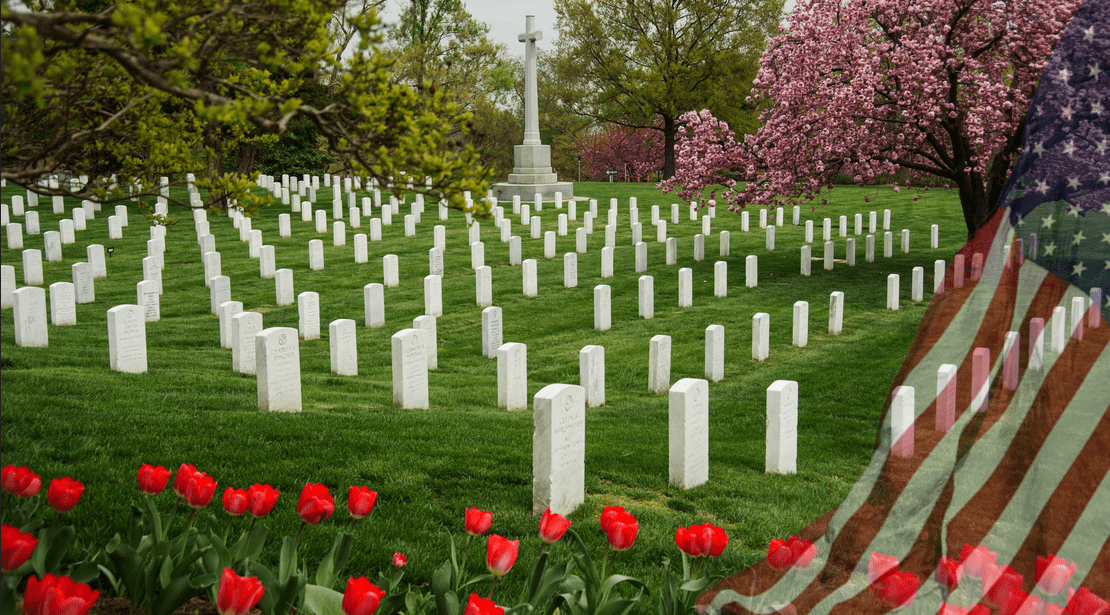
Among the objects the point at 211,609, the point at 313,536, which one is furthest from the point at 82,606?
the point at 313,536

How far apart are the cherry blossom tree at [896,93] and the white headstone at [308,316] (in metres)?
8.79

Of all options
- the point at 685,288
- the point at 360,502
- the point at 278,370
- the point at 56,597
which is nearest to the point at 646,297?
the point at 685,288

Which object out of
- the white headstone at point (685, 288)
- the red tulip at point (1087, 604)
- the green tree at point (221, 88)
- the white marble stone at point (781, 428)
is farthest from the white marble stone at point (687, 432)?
the white headstone at point (685, 288)

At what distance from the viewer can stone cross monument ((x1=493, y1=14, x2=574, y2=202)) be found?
29891 millimetres

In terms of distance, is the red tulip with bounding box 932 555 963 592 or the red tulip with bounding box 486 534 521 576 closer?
the red tulip with bounding box 932 555 963 592

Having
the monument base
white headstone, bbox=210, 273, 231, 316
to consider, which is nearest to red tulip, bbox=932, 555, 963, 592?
white headstone, bbox=210, 273, 231, 316

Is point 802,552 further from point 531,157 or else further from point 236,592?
point 531,157

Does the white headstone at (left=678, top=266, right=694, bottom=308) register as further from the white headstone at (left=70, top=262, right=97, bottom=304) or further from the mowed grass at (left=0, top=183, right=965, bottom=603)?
the white headstone at (left=70, top=262, right=97, bottom=304)

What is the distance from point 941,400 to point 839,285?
30.5 feet

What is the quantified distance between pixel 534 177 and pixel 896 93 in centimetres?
1573

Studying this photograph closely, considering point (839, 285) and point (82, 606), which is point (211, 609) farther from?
point (839, 285)

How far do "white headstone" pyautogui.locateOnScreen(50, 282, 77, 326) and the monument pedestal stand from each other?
17840 millimetres

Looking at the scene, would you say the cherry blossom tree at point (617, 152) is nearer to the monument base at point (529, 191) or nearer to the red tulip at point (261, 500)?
the monument base at point (529, 191)

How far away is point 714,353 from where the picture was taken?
10945mm
